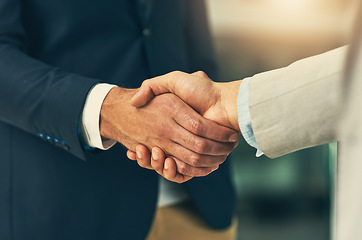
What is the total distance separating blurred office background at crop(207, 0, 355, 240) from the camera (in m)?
1.83

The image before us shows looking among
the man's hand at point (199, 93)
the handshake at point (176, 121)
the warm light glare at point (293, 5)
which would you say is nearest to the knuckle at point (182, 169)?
the handshake at point (176, 121)

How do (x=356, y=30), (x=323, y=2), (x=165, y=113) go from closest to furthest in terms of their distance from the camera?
(x=356, y=30) < (x=165, y=113) < (x=323, y=2)

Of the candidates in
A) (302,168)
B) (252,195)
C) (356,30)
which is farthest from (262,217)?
(356,30)

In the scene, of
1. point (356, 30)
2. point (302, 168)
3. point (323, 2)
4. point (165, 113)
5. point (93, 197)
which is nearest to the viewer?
point (356, 30)

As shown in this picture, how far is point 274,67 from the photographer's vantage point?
1.92 metres

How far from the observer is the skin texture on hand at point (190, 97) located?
741 mm

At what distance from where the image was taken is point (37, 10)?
2.62ft

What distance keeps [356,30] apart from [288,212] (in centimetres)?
202

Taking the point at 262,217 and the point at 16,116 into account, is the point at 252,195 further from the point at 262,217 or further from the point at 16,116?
the point at 16,116

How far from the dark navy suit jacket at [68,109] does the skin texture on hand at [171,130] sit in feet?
0.20

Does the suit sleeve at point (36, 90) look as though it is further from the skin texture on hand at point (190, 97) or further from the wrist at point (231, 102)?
the wrist at point (231, 102)

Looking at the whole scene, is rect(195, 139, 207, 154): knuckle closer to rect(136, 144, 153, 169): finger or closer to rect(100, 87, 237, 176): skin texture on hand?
rect(100, 87, 237, 176): skin texture on hand

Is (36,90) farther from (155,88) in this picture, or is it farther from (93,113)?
(155,88)

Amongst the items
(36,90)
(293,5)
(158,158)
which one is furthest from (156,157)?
(293,5)
